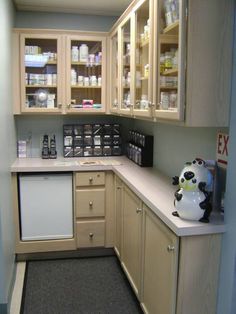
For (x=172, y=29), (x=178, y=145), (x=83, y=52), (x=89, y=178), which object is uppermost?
(x=83, y=52)

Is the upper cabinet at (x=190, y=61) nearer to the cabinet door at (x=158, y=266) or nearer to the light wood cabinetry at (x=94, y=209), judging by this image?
the cabinet door at (x=158, y=266)

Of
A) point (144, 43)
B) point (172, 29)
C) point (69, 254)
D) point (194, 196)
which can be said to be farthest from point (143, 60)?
point (69, 254)

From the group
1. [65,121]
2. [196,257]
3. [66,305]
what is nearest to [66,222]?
[66,305]

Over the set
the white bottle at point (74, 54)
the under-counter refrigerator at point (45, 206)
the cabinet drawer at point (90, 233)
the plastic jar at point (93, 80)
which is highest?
the white bottle at point (74, 54)

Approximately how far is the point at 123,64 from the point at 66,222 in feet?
5.32

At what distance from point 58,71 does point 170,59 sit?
1.83 meters

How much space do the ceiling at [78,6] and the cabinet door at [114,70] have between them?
1.10ft

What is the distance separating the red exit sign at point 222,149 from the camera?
1801 mm

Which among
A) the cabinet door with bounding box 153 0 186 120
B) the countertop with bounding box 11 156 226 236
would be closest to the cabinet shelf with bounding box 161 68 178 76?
the cabinet door with bounding box 153 0 186 120

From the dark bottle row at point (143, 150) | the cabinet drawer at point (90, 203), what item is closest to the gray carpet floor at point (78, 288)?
the cabinet drawer at point (90, 203)

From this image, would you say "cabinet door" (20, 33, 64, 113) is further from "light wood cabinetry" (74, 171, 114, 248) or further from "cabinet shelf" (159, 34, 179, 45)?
"cabinet shelf" (159, 34, 179, 45)

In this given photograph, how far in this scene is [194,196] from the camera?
168cm

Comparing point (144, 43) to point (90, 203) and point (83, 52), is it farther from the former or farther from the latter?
point (90, 203)

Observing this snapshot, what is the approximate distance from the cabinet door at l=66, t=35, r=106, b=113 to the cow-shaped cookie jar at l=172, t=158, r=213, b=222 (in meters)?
2.10
